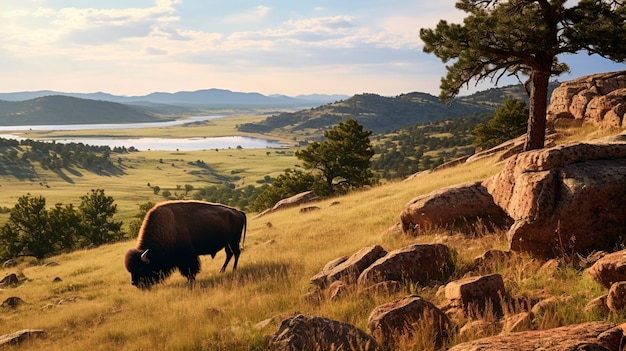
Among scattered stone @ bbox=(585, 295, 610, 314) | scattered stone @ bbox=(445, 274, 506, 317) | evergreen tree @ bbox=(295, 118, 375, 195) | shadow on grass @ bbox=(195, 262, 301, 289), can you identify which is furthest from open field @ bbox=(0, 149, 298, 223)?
scattered stone @ bbox=(585, 295, 610, 314)

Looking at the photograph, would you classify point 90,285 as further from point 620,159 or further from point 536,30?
point 536,30

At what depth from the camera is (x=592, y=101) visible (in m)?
31.3

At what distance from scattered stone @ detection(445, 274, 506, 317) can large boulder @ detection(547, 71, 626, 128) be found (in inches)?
978

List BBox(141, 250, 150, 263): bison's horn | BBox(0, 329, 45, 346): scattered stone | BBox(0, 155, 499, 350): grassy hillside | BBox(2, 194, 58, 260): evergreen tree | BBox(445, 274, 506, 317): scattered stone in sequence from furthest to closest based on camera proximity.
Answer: BBox(2, 194, 58, 260): evergreen tree, BBox(141, 250, 150, 263): bison's horn, BBox(0, 329, 45, 346): scattered stone, BBox(0, 155, 499, 350): grassy hillside, BBox(445, 274, 506, 317): scattered stone

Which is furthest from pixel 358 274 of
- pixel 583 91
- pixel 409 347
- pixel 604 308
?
pixel 583 91

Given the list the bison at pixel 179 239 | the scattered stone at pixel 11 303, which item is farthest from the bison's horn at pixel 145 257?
the scattered stone at pixel 11 303

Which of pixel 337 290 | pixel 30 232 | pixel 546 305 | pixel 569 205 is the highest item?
pixel 569 205

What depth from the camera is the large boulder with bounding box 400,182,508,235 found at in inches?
486

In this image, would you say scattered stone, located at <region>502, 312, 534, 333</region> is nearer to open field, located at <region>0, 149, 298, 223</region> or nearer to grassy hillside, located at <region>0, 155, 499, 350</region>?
grassy hillside, located at <region>0, 155, 499, 350</region>

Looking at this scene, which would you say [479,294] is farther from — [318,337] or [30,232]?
[30,232]

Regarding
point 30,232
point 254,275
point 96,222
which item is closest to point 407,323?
point 254,275

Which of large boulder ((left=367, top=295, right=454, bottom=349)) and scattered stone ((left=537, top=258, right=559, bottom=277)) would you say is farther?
scattered stone ((left=537, top=258, right=559, bottom=277))

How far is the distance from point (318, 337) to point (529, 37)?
1774cm

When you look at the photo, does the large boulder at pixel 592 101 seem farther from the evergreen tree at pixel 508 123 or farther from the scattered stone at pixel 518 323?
the scattered stone at pixel 518 323
